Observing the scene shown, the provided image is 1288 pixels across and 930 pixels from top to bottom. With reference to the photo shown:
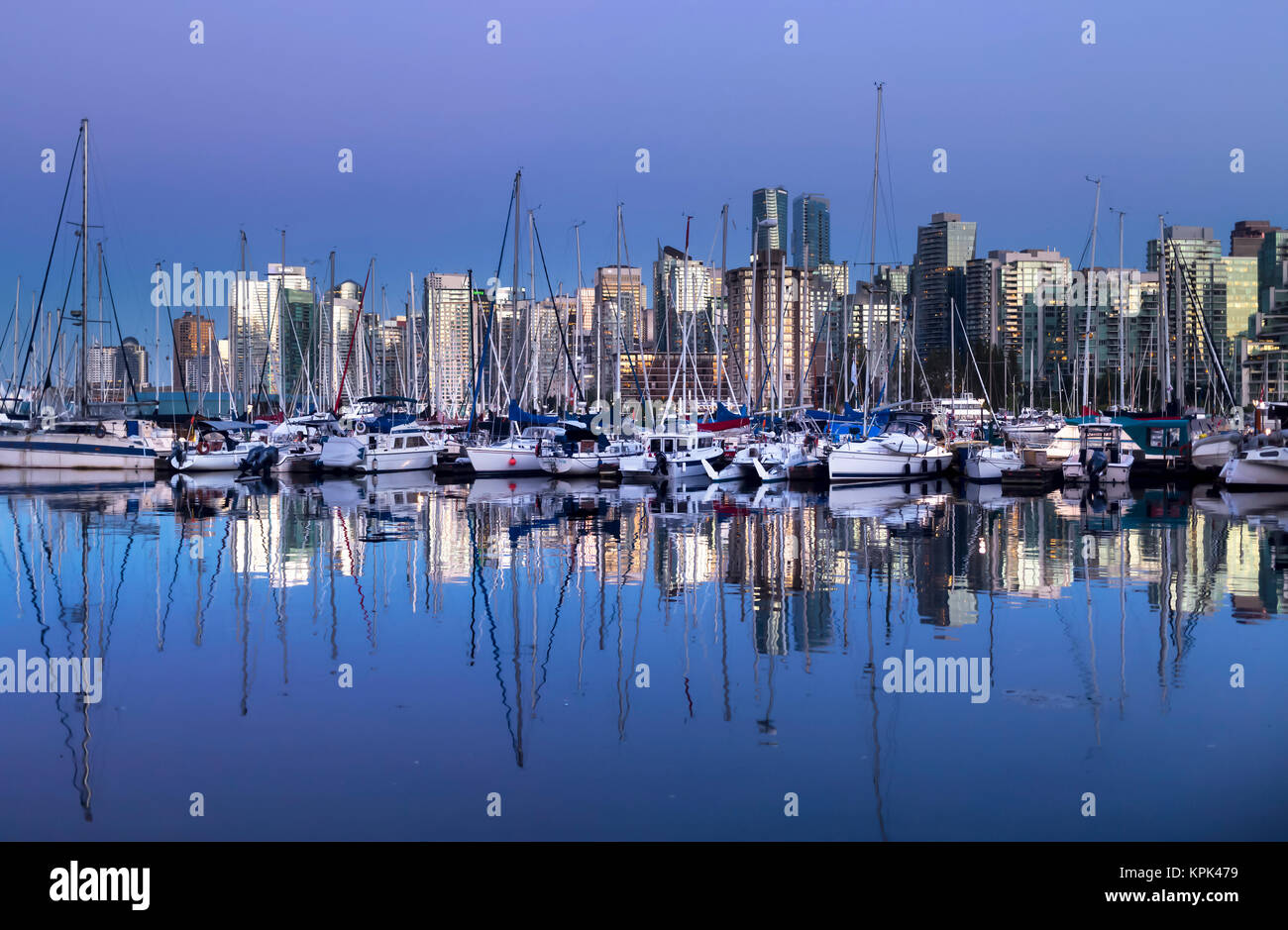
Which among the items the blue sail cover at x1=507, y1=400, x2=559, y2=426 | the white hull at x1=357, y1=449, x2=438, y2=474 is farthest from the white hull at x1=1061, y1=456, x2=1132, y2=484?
the white hull at x1=357, y1=449, x2=438, y2=474

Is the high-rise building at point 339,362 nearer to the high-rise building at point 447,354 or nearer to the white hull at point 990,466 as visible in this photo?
the high-rise building at point 447,354

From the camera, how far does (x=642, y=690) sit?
13.5 metres

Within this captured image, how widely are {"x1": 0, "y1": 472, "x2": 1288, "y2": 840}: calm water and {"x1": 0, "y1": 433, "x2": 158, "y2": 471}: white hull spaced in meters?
32.4

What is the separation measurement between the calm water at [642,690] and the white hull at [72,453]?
1274 inches

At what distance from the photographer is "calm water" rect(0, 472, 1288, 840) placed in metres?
9.62

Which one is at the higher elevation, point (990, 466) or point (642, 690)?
point (990, 466)

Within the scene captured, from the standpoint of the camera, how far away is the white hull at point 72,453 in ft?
191

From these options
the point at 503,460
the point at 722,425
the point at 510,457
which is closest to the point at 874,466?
the point at 722,425

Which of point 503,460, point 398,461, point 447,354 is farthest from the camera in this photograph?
point 447,354

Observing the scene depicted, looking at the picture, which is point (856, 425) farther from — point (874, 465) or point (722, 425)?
point (874, 465)

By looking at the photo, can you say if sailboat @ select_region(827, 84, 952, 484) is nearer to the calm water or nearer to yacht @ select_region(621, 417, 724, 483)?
yacht @ select_region(621, 417, 724, 483)

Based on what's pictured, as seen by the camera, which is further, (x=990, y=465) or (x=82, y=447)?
(x=82, y=447)

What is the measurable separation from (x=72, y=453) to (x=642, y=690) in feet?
170
